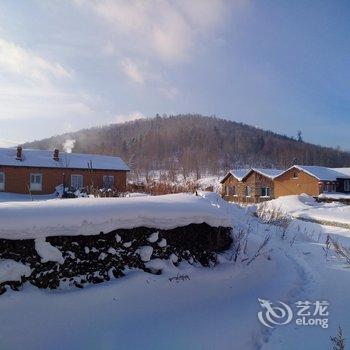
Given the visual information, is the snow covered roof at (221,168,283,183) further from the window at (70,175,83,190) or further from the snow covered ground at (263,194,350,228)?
the window at (70,175,83,190)

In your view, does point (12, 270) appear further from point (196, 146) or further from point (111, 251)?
point (196, 146)

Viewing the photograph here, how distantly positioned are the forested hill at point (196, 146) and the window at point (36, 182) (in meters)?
55.6

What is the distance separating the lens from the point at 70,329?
384 cm

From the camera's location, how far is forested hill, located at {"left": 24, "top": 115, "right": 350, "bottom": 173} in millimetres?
98188

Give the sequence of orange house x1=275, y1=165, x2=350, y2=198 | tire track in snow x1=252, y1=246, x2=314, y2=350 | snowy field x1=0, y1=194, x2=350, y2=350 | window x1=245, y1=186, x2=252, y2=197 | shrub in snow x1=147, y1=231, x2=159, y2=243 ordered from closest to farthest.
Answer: snowy field x1=0, y1=194, x2=350, y2=350
tire track in snow x1=252, y1=246, x2=314, y2=350
shrub in snow x1=147, y1=231, x2=159, y2=243
orange house x1=275, y1=165, x2=350, y2=198
window x1=245, y1=186, x2=252, y2=197

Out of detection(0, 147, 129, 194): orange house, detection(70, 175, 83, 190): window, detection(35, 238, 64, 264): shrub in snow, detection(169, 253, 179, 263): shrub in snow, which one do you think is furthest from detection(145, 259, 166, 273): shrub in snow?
Answer: detection(70, 175, 83, 190): window

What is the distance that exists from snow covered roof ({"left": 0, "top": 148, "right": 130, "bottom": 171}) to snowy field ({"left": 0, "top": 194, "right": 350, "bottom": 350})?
83.8 feet

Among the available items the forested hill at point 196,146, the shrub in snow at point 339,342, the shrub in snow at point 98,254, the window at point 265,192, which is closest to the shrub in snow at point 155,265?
the shrub in snow at point 98,254

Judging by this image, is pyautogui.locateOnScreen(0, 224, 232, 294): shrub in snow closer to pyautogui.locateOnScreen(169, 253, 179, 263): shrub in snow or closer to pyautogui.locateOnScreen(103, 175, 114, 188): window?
pyautogui.locateOnScreen(169, 253, 179, 263): shrub in snow

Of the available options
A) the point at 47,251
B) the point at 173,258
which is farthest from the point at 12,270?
the point at 173,258

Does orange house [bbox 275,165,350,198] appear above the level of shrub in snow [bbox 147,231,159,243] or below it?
above

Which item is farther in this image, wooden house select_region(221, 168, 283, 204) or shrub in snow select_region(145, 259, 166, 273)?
wooden house select_region(221, 168, 283, 204)

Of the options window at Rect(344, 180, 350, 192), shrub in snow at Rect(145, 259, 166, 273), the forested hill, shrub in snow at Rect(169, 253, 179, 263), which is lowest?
shrub in snow at Rect(145, 259, 166, 273)

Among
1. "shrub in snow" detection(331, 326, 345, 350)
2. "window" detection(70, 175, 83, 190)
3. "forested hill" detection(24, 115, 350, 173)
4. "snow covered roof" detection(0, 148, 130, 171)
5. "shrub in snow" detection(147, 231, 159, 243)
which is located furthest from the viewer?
"forested hill" detection(24, 115, 350, 173)
